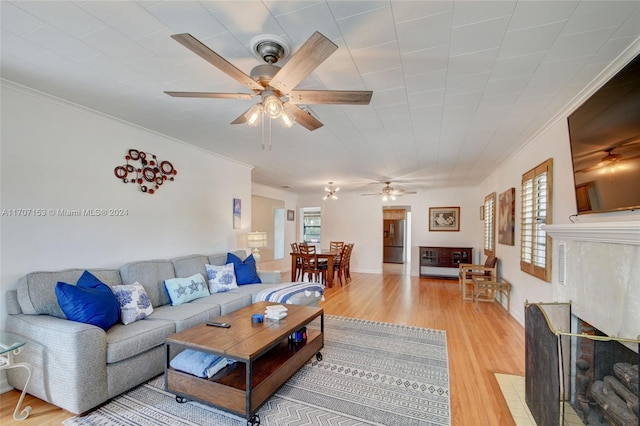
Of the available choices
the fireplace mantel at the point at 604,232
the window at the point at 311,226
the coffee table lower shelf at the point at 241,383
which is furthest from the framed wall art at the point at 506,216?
the window at the point at 311,226

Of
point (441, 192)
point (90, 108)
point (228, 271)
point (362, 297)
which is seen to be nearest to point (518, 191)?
point (362, 297)

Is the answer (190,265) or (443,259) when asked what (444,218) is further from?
(190,265)

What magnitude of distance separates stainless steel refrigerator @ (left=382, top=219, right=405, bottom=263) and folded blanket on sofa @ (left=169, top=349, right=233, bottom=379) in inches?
362

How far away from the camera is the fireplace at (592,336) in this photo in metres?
1.43

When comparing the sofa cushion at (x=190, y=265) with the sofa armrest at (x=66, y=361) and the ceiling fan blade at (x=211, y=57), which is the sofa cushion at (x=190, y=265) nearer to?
the sofa armrest at (x=66, y=361)

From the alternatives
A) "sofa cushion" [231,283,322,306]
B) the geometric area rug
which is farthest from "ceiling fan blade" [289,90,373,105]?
"sofa cushion" [231,283,322,306]

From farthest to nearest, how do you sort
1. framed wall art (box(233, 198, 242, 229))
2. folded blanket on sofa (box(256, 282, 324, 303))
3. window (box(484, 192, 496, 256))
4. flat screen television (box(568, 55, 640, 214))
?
1. window (box(484, 192, 496, 256))
2. framed wall art (box(233, 198, 242, 229))
3. folded blanket on sofa (box(256, 282, 324, 303))
4. flat screen television (box(568, 55, 640, 214))

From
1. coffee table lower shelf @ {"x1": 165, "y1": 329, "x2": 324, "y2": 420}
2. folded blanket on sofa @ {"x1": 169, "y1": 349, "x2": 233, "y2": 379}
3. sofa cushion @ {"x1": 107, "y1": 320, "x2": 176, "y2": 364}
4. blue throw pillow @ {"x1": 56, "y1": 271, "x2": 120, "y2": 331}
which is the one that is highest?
blue throw pillow @ {"x1": 56, "y1": 271, "x2": 120, "y2": 331}

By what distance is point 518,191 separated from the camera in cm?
405

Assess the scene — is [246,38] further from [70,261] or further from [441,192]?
[441,192]

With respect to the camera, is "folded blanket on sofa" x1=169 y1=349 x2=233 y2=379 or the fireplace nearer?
the fireplace

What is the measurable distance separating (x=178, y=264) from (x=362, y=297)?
3.28 meters

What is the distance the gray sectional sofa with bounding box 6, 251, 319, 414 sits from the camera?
6.31 ft

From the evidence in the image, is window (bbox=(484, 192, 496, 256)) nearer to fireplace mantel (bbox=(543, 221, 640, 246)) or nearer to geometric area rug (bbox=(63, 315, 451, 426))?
geometric area rug (bbox=(63, 315, 451, 426))
